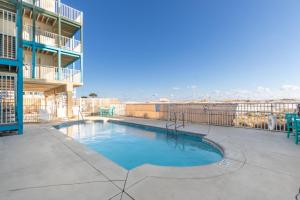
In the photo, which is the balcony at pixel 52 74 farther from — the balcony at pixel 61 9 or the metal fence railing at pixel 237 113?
the metal fence railing at pixel 237 113

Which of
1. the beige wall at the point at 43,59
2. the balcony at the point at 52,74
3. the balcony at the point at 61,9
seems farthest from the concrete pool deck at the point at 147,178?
the balcony at the point at 61,9

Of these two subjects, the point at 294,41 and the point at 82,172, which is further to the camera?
the point at 294,41

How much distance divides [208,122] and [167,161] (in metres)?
4.57

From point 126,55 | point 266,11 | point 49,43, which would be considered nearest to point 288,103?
point 266,11

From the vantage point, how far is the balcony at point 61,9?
35.9 feet

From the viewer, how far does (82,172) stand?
2527 mm

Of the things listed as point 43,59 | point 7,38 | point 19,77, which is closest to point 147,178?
point 19,77

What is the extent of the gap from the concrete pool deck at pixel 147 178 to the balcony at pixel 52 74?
8473mm

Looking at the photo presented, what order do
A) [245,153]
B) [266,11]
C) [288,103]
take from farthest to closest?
1. [266,11]
2. [288,103]
3. [245,153]

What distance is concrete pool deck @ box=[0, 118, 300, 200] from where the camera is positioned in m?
1.89

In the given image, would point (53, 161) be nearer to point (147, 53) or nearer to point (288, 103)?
point (288, 103)

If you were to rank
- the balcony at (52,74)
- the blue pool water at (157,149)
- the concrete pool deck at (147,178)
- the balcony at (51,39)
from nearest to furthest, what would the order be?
the concrete pool deck at (147,178)
the blue pool water at (157,149)
the balcony at (52,74)
the balcony at (51,39)

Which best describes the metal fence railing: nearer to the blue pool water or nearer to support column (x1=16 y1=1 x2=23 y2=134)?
the blue pool water

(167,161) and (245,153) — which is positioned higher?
(245,153)
